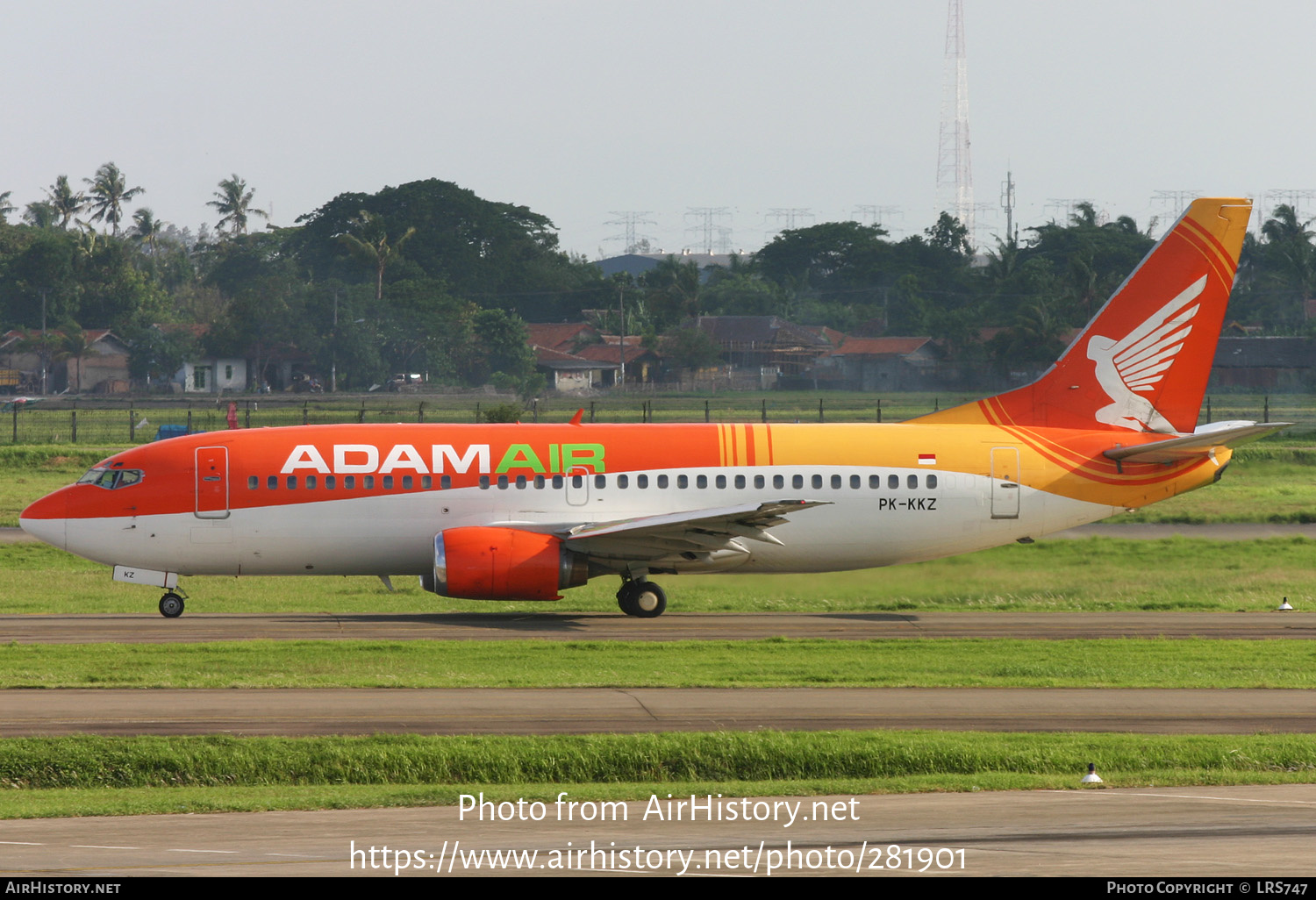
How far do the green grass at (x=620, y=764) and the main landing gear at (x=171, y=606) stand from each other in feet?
40.0

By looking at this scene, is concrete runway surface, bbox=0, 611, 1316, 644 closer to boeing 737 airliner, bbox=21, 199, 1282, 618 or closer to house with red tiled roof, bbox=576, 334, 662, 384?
boeing 737 airliner, bbox=21, 199, 1282, 618

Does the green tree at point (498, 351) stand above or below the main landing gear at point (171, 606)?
above

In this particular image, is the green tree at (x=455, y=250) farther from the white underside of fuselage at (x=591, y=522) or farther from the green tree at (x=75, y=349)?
the white underside of fuselage at (x=591, y=522)

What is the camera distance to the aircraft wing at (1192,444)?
29859 millimetres

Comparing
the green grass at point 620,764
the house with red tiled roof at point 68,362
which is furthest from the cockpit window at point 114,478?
the house with red tiled roof at point 68,362

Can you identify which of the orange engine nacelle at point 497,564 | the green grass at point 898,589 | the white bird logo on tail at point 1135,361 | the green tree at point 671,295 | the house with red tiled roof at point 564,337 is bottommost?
the green grass at point 898,589

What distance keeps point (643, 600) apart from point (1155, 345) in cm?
1254

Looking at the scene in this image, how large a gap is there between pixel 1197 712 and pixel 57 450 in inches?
2032

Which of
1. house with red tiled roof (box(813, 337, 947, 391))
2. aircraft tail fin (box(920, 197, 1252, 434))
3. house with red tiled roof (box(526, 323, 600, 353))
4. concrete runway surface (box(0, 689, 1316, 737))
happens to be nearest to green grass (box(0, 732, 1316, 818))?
concrete runway surface (box(0, 689, 1316, 737))

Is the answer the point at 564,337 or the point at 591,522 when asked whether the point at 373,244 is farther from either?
the point at 591,522

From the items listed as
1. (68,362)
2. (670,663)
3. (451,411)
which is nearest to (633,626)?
(670,663)

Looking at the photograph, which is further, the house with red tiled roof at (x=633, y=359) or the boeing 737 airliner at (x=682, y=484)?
the house with red tiled roof at (x=633, y=359)

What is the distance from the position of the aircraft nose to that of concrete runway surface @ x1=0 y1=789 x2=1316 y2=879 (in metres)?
16.6

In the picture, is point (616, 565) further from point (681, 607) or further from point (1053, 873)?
point (1053, 873)
